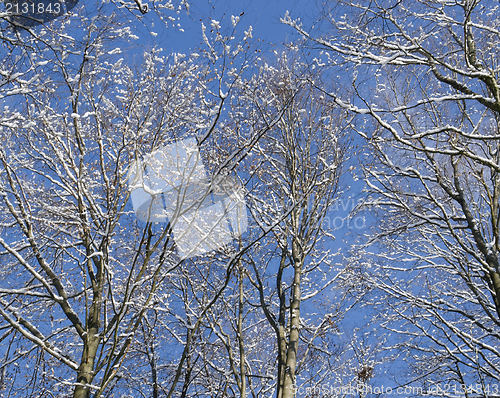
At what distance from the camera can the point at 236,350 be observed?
8719 mm

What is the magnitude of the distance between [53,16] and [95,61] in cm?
133

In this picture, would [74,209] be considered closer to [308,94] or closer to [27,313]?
[27,313]

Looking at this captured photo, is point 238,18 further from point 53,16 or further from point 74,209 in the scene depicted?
point 74,209

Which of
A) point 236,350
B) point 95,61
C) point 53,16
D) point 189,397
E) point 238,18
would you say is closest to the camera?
point 53,16

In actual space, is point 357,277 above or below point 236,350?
above

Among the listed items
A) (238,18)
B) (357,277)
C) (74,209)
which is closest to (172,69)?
(238,18)

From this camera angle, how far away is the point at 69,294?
17.5ft

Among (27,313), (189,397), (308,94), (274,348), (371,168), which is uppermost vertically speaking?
(308,94)

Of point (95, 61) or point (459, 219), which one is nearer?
point (95, 61)

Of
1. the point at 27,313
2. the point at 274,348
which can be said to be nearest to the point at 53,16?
the point at 27,313

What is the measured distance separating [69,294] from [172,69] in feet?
12.3

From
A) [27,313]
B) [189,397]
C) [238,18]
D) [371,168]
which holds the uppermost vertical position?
[371,168]

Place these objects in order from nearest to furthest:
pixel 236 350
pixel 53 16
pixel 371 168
A: pixel 53 16 → pixel 371 168 → pixel 236 350

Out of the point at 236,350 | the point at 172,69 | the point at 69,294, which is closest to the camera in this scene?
the point at 69,294
